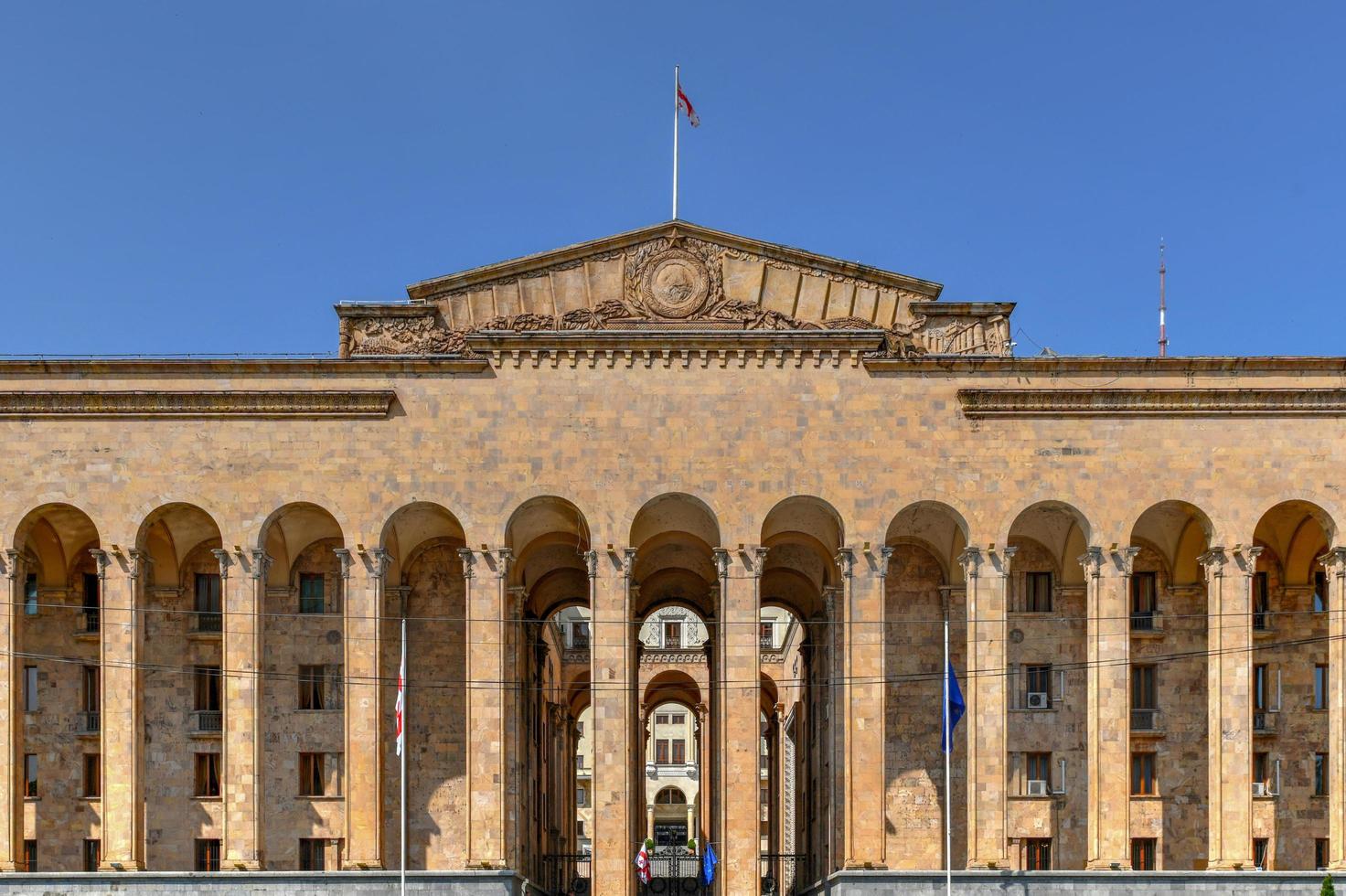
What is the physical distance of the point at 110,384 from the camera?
41.6 metres

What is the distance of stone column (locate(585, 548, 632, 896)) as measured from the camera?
40250 mm

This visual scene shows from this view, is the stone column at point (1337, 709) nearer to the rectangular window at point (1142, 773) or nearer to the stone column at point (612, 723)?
the rectangular window at point (1142, 773)

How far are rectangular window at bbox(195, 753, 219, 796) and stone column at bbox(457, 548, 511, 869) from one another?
7.58 m

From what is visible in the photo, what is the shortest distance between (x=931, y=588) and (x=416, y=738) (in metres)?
15.0

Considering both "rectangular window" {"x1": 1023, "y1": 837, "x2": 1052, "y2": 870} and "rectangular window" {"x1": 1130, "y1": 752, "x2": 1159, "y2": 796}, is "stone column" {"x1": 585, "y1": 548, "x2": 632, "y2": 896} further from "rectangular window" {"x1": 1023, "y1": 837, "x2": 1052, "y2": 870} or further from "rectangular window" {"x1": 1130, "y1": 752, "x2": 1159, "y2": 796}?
"rectangular window" {"x1": 1130, "y1": 752, "x2": 1159, "y2": 796}

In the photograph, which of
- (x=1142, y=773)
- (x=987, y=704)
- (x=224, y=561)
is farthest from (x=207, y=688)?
(x=1142, y=773)

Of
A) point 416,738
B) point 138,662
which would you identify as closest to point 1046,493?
point 416,738

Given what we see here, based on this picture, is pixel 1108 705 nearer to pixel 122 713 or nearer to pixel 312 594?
pixel 312 594

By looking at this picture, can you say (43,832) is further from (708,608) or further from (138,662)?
(708,608)

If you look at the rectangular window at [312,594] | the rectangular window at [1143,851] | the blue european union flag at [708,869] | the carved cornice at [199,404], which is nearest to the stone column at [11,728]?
the carved cornice at [199,404]

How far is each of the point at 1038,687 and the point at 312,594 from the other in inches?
802

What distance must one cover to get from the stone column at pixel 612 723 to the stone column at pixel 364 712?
17.9 feet

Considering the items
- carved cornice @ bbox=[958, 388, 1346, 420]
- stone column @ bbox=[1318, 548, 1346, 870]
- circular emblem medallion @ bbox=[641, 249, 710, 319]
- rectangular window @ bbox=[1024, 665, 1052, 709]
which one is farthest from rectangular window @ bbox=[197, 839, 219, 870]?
stone column @ bbox=[1318, 548, 1346, 870]

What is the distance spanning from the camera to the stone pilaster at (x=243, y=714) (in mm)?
39812
